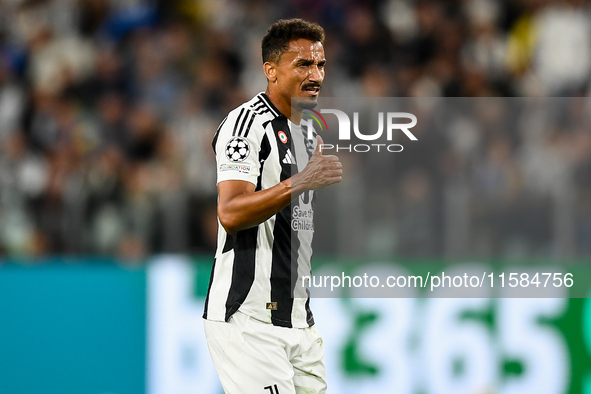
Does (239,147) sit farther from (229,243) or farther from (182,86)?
(182,86)

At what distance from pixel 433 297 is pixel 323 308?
675mm

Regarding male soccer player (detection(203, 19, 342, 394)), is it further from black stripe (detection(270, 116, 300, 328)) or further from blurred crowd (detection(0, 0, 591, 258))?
blurred crowd (detection(0, 0, 591, 258))

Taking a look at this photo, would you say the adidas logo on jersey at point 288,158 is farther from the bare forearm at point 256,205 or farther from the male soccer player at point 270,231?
the bare forearm at point 256,205

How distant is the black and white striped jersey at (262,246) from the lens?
10.1 feet

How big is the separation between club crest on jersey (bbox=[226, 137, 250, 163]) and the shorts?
2.00ft

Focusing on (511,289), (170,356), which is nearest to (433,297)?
(511,289)

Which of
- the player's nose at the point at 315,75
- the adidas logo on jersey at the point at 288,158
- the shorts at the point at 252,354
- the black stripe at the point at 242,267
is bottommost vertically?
the shorts at the point at 252,354

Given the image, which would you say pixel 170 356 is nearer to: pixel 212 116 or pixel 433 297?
pixel 433 297

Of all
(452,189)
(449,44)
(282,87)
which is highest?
(449,44)

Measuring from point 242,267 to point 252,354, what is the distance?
0.34 m

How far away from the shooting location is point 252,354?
10.1ft

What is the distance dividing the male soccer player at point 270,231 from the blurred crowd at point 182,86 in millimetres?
1468

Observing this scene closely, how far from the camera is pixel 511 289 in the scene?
15.1 ft

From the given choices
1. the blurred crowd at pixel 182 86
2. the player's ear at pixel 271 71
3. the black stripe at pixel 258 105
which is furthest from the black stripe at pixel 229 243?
the blurred crowd at pixel 182 86
